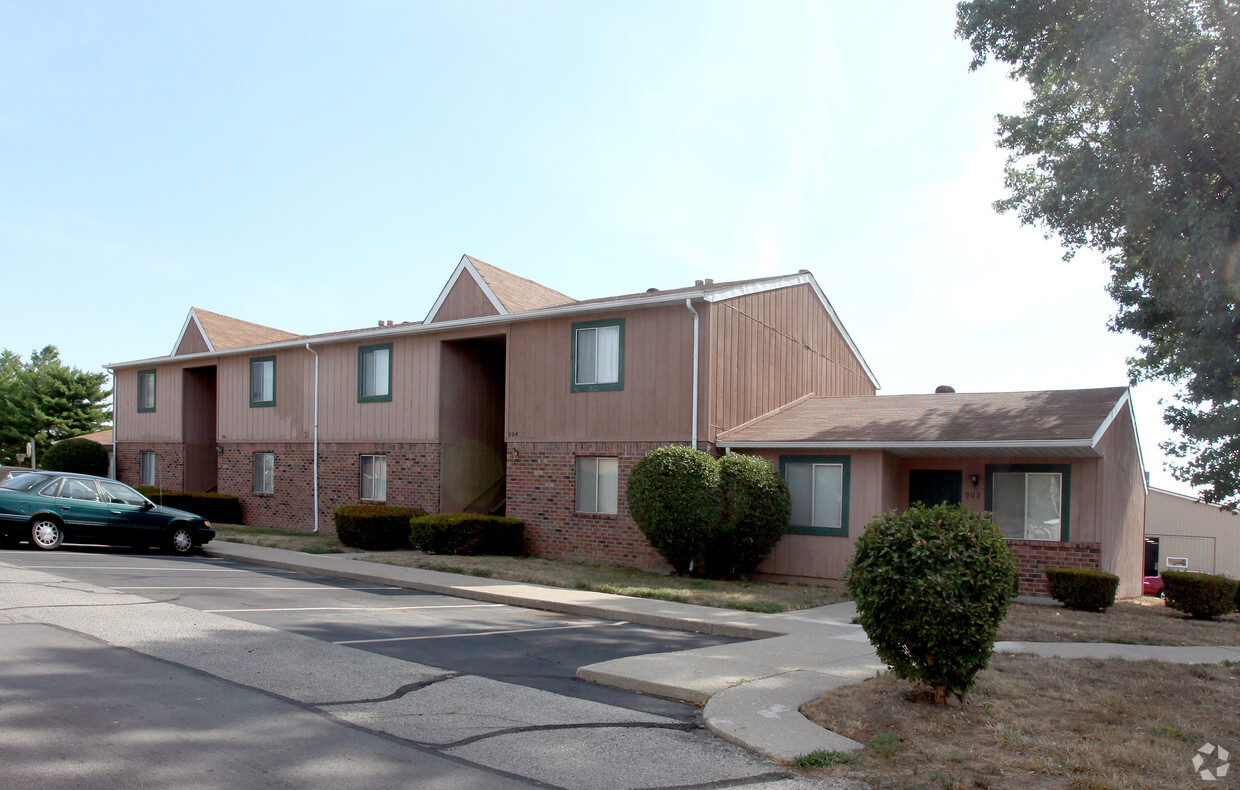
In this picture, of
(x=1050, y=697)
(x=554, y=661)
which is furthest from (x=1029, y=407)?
(x=554, y=661)

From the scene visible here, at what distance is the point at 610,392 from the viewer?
61.5ft

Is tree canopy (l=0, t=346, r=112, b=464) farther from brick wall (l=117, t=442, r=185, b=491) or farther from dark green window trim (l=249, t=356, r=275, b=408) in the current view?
dark green window trim (l=249, t=356, r=275, b=408)

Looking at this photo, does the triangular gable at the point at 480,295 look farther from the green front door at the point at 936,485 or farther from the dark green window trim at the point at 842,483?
the green front door at the point at 936,485

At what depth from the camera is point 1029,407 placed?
1720cm

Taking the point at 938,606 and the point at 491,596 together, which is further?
the point at 491,596

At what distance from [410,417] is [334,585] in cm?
871

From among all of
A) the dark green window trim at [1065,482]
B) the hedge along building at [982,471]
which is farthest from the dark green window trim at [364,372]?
the dark green window trim at [1065,482]

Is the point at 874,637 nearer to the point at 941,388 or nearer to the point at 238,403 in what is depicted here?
the point at 941,388

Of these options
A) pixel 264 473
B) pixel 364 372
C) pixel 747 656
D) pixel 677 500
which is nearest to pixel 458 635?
pixel 747 656

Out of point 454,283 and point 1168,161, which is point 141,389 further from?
point 1168,161

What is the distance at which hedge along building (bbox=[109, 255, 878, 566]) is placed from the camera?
18188mm

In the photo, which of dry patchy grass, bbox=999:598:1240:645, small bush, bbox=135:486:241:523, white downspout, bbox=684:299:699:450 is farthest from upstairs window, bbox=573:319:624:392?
small bush, bbox=135:486:241:523

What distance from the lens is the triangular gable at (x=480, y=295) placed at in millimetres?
20984

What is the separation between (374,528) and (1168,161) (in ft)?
56.5
